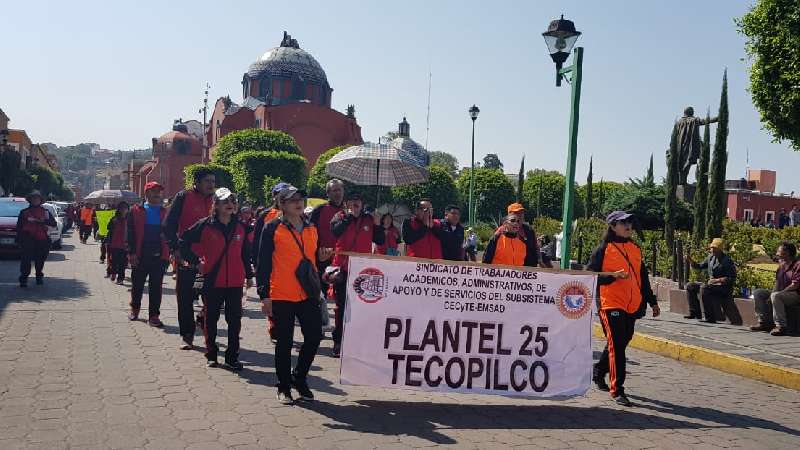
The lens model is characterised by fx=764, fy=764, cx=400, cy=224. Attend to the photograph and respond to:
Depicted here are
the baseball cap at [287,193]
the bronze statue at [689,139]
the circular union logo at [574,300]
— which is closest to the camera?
the baseball cap at [287,193]

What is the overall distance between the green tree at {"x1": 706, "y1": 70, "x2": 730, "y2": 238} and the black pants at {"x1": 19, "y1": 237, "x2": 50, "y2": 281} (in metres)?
15.1

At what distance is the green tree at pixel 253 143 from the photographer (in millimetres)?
73812

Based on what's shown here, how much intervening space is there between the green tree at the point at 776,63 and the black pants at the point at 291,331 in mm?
15721

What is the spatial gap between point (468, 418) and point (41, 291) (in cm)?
990

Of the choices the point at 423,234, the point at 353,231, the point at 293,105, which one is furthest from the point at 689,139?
the point at 293,105

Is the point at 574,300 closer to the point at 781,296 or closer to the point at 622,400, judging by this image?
the point at 622,400

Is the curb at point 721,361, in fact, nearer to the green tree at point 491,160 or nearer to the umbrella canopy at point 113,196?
the umbrella canopy at point 113,196

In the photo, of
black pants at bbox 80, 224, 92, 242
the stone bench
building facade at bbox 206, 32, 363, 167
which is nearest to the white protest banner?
the stone bench

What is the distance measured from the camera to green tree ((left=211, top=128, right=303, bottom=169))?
242 ft

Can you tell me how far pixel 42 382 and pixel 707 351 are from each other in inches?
295

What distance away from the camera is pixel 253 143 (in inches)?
2901

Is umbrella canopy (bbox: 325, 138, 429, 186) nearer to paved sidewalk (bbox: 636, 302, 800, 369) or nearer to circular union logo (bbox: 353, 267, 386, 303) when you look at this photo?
paved sidewalk (bbox: 636, 302, 800, 369)

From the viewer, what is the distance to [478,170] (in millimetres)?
70750

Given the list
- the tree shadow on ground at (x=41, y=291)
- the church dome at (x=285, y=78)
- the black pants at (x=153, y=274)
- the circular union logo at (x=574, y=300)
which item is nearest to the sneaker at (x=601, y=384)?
the circular union logo at (x=574, y=300)
